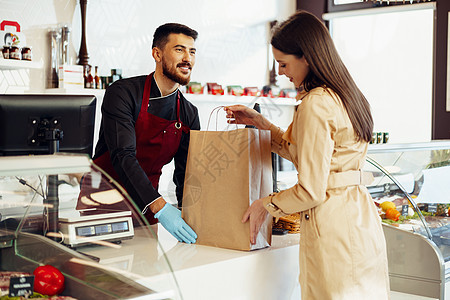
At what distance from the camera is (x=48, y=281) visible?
1463 mm

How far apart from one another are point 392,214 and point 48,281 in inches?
75.9

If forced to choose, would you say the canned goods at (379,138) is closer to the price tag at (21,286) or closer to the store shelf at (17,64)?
the store shelf at (17,64)

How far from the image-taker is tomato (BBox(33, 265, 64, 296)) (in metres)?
1.45

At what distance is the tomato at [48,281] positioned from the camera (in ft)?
4.75

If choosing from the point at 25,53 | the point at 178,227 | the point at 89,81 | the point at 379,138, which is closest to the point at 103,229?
the point at 178,227

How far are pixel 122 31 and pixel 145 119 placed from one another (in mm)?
2560

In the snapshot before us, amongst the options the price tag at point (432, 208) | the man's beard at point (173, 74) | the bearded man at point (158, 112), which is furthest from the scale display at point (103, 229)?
the price tag at point (432, 208)

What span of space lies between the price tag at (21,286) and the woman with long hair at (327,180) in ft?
2.50

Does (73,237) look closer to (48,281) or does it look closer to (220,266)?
(48,281)

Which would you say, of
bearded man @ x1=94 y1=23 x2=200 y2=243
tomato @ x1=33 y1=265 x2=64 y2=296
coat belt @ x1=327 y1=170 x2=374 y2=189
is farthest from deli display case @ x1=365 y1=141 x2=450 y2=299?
tomato @ x1=33 y1=265 x2=64 y2=296

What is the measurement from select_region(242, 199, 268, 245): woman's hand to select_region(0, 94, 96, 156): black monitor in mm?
715

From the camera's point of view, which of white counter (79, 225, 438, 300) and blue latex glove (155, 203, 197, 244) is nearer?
white counter (79, 225, 438, 300)

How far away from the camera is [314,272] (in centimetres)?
182

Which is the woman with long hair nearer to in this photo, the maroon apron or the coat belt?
the coat belt
